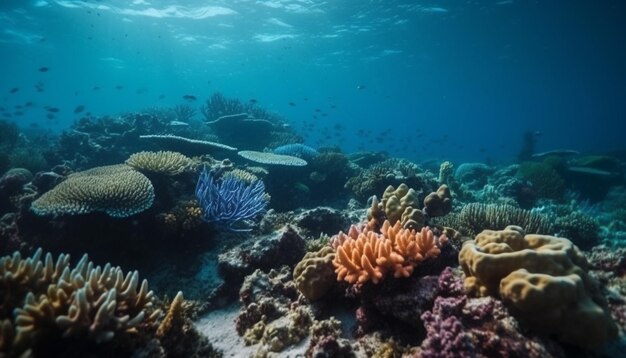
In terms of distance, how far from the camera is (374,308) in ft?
12.8

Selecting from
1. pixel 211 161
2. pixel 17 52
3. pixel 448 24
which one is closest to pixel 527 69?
pixel 448 24

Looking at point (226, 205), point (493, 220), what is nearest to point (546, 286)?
point (493, 220)

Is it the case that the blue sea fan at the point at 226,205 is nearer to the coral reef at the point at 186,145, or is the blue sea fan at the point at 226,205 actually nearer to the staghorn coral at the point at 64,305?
the coral reef at the point at 186,145

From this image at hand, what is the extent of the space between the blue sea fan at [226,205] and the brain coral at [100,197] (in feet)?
3.56

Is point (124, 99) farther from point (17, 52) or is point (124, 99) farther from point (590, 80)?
point (590, 80)

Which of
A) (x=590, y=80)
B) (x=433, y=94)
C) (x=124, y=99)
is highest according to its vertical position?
(x=590, y=80)

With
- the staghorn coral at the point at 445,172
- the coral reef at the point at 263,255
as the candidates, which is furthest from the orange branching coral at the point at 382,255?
the staghorn coral at the point at 445,172

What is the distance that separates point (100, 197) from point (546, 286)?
6.54 metres

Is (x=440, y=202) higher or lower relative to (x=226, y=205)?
higher

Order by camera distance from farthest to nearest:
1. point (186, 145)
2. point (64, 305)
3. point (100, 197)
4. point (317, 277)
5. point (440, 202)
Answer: point (186, 145) → point (440, 202) → point (100, 197) → point (317, 277) → point (64, 305)

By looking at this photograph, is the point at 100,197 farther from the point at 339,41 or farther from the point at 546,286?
the point at 339,41

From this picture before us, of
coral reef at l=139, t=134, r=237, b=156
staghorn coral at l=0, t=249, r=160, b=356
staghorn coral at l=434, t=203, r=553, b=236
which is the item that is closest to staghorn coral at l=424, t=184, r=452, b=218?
staghorn coral at l=434, t=203, r=553, b=236

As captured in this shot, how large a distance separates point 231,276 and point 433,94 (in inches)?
3394

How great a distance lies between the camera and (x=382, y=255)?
3.83 meters
